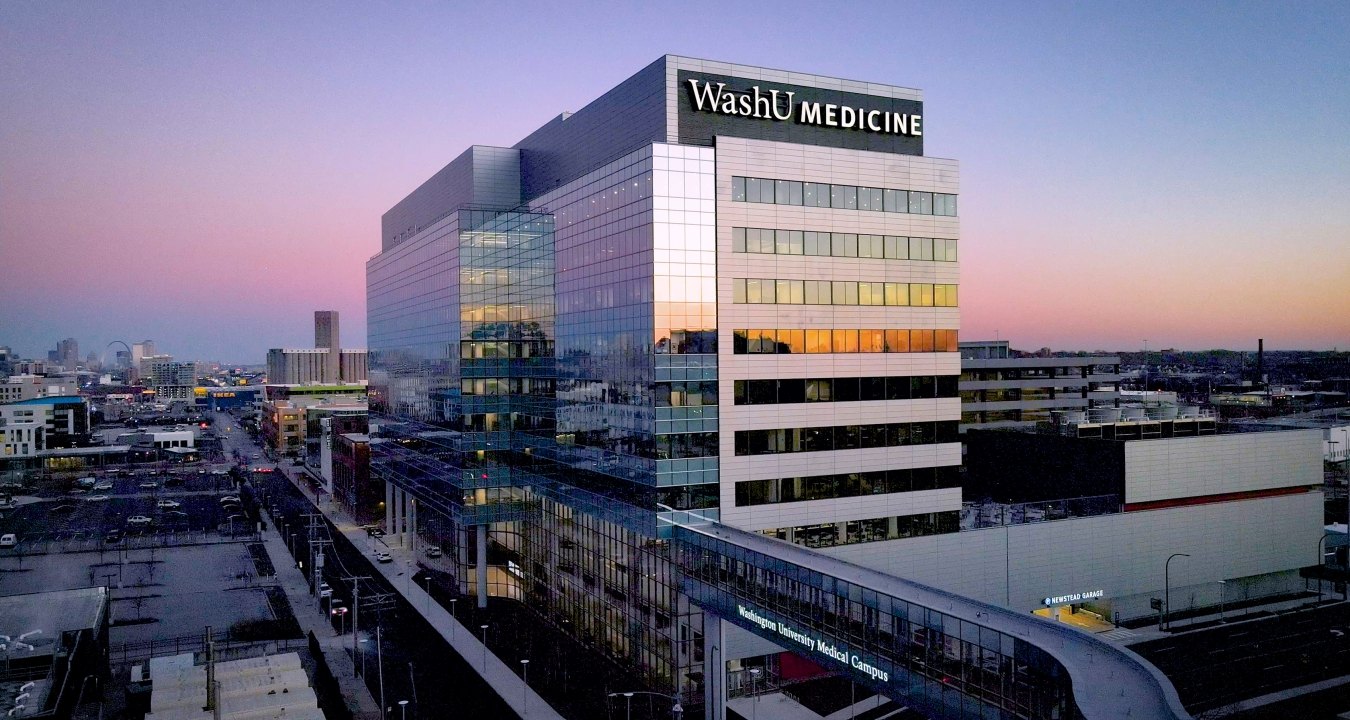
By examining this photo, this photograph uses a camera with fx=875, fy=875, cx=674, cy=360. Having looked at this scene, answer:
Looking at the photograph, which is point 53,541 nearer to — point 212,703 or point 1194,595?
point 212,703

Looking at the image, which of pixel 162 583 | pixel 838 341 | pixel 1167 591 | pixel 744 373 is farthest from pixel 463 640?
pixel 1167 591

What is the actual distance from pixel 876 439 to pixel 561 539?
28.0 m

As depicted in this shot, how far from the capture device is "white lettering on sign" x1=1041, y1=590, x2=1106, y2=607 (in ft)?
223

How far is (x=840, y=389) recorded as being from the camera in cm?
6172

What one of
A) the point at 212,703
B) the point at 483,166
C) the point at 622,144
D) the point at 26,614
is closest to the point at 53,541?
the point at 26,614

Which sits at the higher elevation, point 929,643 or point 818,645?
point 929,643

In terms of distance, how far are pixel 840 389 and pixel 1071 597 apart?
26.5 meters

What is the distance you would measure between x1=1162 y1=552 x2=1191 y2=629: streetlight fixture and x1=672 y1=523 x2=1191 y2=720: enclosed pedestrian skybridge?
42.2m

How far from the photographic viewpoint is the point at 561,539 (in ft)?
242

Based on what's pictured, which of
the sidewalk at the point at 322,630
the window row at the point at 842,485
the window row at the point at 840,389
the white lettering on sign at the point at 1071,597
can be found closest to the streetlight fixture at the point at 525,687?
the sidewalk at the point at 322,630

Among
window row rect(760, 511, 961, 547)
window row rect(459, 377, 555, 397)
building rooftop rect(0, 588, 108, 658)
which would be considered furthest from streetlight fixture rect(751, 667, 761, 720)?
building rooftop rect(0, 588, 108, 658)

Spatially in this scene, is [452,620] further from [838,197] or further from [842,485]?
[838,197]

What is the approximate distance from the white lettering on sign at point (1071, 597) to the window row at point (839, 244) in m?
27.7

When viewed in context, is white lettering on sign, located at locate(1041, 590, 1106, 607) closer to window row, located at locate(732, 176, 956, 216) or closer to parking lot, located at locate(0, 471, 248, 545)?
window row, located at locate(732, 176, 956, 216)
